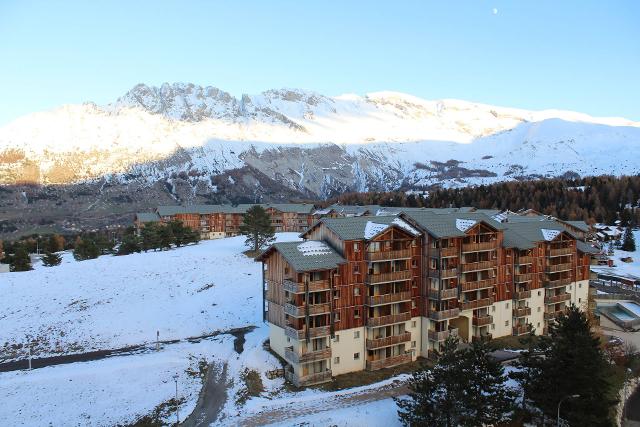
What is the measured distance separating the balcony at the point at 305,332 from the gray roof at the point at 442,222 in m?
15.8

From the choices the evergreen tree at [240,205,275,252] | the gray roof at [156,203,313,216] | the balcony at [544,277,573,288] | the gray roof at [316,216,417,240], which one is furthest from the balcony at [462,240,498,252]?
the gray roof at [156,203,313,216]

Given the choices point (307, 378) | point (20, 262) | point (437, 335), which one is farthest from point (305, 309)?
point (20, 262)

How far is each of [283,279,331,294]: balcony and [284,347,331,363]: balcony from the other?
5.91 m

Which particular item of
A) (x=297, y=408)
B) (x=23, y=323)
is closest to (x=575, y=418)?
(x=297, y=408)

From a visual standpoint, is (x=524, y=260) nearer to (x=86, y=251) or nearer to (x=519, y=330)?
(x=519, y=330)

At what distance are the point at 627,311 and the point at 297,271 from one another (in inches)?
2500

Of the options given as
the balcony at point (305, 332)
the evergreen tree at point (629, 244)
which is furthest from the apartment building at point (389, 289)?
the evergreen tree at point (629, 244)

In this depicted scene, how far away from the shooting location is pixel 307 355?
147 feet

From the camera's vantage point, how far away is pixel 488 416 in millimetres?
35469

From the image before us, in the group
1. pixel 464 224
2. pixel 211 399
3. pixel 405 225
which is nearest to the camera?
pixel 211 399

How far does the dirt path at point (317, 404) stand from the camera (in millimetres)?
38438

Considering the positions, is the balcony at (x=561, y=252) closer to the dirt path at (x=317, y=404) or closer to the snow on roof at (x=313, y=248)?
the dirt path at (x=317, y=404)

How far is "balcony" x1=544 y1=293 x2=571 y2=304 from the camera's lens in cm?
6284

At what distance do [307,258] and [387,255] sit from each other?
8.90 metres
